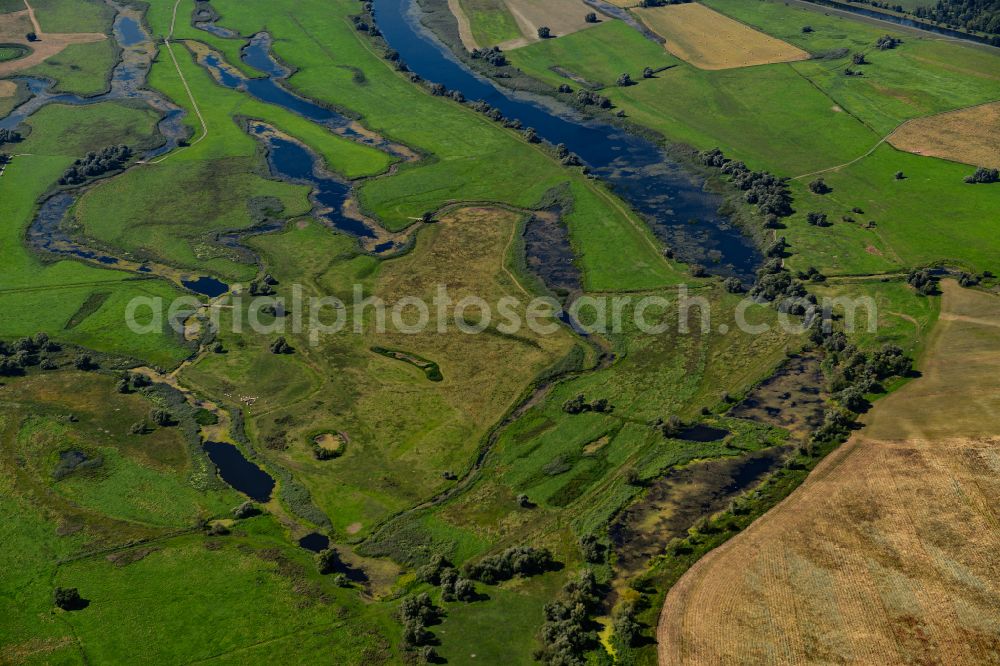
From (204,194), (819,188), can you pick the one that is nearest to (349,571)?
(204,194)

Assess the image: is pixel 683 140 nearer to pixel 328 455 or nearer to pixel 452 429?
pixel 452 429

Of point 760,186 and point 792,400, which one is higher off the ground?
point 760,186

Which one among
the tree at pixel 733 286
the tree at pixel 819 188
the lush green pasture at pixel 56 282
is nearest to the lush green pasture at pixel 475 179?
the tree at pixel 733 286

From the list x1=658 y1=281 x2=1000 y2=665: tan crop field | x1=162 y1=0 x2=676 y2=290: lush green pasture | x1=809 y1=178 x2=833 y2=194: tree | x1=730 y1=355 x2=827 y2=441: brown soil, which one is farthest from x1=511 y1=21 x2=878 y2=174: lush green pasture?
x1=658 y1=281 x2=1000 y2=665: tan crop field

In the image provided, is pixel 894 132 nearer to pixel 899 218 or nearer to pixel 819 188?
pixel 819 188

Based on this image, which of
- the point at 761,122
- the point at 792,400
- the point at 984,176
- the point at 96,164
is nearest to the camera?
the point at 792,400

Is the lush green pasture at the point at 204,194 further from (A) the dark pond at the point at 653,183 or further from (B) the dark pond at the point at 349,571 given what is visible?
(B) the dark pond at the point at 349,571

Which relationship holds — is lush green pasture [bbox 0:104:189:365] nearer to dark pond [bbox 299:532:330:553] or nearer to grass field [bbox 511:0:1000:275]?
dark pond [bbox 299:532:330:553]
